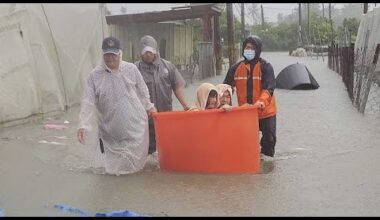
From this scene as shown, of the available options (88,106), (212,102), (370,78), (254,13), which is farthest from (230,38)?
(254,13)

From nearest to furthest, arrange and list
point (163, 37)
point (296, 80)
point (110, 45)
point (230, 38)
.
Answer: point (110, 45), point (296, 80), point (230, 38), point (163, 37)

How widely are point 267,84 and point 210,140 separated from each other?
113cm

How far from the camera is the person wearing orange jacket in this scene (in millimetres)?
6594

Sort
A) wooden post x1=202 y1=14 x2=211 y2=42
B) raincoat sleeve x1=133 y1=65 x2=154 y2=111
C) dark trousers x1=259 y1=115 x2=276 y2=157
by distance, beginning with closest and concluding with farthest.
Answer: raincoat sleeve x1=133 y1=65 x2=154 y2=111, dark trousers x1=259 y1=115 x2=276 y2=157, wooden post x1=202 y1=14 x2=211 y2=42

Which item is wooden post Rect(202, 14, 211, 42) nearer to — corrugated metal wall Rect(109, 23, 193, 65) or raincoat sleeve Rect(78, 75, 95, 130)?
corrugated metal wall Rect(109, 23, 193, 65)

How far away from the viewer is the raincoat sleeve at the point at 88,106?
5.96 m

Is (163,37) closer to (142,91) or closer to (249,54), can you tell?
(249,54)

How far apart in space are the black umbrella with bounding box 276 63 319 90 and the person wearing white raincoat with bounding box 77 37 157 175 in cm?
1169

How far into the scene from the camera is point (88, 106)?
611 centimetres

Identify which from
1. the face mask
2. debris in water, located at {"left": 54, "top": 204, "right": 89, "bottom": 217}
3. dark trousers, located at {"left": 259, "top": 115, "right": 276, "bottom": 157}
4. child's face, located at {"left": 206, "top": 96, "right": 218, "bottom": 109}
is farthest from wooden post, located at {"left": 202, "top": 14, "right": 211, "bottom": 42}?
debris in water, located at {"left": 54, "top": 204, "right": 89, "bottom": 217}

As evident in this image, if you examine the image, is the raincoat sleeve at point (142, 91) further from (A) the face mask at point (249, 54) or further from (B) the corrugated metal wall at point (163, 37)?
(B) the corrugated metal wall at point (163, 37)

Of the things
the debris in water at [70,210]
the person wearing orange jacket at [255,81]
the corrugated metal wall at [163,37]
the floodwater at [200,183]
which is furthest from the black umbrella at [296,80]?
the debris in water at [70,210]

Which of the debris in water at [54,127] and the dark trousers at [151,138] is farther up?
the dark trousers at [151,138]

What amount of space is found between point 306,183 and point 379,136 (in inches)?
133
